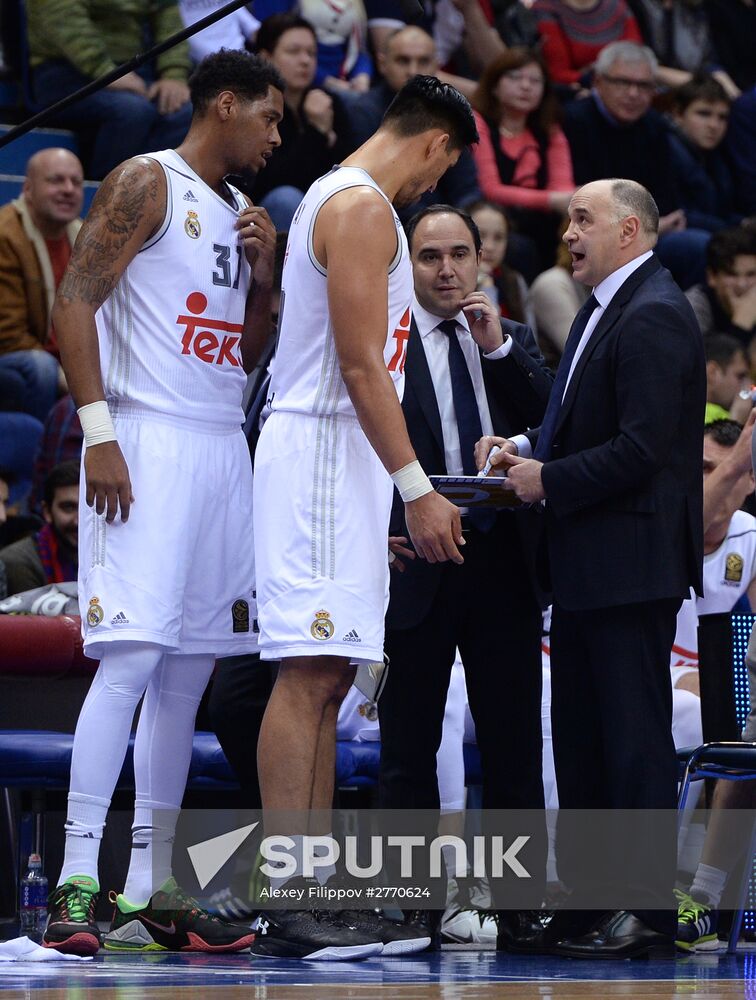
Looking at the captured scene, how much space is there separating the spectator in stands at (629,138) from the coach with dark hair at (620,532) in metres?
5.10

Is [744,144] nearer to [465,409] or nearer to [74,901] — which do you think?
[465,409]

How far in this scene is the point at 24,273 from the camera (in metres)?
7.38

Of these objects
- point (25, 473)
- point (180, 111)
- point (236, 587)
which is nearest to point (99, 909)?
point (236, 587)

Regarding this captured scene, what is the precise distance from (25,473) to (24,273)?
0.95 meters

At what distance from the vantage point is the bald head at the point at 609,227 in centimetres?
446

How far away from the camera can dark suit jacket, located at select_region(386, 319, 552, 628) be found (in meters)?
4.50

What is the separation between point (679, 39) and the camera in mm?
10945

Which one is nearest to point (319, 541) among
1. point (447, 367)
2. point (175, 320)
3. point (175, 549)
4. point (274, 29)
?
point (175, 549)

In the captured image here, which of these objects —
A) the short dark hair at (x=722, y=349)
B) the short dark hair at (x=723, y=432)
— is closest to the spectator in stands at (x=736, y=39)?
the short dark hair at (x=722, y=349)

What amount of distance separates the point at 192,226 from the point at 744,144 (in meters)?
6.80

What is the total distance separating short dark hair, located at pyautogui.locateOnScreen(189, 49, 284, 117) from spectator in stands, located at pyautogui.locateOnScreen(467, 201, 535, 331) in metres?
3.72

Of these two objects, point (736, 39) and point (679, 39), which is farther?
point (736, 39)

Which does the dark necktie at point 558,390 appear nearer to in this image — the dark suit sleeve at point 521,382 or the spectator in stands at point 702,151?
the dark suit sleeve at point 521,382

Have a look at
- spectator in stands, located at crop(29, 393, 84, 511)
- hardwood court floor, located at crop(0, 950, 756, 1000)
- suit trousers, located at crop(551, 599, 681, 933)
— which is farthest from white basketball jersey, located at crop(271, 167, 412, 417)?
spectator in stands, located at crop(29, 393, 84, 511)
